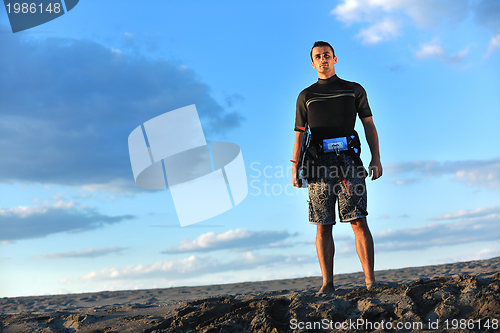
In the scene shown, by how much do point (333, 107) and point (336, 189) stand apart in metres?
0.80

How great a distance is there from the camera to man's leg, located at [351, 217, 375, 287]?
3.52 metres

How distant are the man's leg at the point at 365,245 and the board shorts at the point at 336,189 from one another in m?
0.10

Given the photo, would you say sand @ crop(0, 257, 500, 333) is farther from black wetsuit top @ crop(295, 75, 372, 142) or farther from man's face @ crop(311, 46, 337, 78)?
man's face @ crop(311, 46, 337, 78)

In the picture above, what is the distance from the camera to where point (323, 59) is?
384 centimetres

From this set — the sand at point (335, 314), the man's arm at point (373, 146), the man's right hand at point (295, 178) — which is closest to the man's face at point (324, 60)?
the man's arm at point (373, 146)

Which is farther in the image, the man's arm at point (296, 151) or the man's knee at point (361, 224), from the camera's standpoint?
the man's arm at point (296, 151)

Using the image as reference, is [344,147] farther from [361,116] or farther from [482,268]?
[482,268]

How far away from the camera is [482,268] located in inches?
270

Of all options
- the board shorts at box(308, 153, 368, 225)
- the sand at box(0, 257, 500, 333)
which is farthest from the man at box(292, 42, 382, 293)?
the sand at box(0, 257, 500, 333)

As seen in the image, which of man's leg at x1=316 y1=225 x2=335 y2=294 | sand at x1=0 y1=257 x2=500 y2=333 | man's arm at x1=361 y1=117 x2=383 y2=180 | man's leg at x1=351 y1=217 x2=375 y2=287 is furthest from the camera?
man's arm at x1=361 y1=117 x2=383 y2=180

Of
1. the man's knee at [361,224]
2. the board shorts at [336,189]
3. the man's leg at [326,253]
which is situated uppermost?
the board shorts at [336,189]

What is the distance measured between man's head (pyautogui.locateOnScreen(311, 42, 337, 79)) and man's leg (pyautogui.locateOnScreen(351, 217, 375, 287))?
1.49 meters

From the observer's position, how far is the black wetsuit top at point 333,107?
3.72m

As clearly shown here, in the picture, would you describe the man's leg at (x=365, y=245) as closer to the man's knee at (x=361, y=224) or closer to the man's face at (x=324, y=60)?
the man's knee at (x=361, y=224)
